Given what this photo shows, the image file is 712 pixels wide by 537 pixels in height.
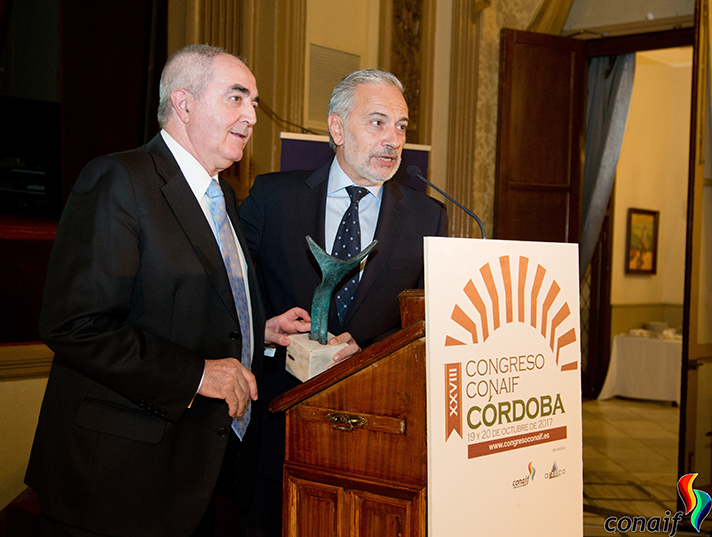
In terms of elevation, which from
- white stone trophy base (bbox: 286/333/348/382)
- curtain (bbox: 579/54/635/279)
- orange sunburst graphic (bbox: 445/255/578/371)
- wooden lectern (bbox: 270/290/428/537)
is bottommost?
wooden lectern (bbox: 270/290/428/537)

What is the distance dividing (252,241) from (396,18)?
332 cm

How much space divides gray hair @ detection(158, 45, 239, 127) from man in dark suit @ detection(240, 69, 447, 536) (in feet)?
1.92

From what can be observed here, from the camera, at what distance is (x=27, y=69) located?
425 cm

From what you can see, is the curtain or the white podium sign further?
the curtain

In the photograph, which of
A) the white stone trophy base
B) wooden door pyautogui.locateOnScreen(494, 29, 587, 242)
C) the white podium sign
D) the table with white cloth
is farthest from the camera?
the table with white cloth

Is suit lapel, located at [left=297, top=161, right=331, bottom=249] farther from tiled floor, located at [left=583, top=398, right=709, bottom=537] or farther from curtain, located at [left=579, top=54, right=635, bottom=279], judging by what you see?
curtain, located at [left=579, top=54, right=635, bottom=279]

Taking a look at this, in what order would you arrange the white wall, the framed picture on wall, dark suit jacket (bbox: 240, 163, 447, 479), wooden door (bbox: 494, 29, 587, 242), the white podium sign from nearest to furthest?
the white podium sign → dark suit jacket (bbox: 240, 163, 447, 479) → wooden door (bbox: 494, 29, 587, 242) → the framed picture on wall → the white wall

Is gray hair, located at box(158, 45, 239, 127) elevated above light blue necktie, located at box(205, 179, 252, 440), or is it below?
above

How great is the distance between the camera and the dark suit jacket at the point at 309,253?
187 cm

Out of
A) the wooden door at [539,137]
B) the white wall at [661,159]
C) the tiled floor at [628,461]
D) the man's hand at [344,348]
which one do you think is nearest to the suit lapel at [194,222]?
the man's hand at [344,348]

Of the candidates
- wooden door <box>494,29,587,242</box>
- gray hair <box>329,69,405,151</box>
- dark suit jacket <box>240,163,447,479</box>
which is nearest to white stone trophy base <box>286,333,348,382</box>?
dark suit jacket <box>240,163,447,479</box>

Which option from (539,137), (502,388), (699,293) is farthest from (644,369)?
(502,388)

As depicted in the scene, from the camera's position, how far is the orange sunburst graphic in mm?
1233

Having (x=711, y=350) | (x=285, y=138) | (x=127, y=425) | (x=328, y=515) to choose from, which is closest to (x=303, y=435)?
(x=328, y=515)
